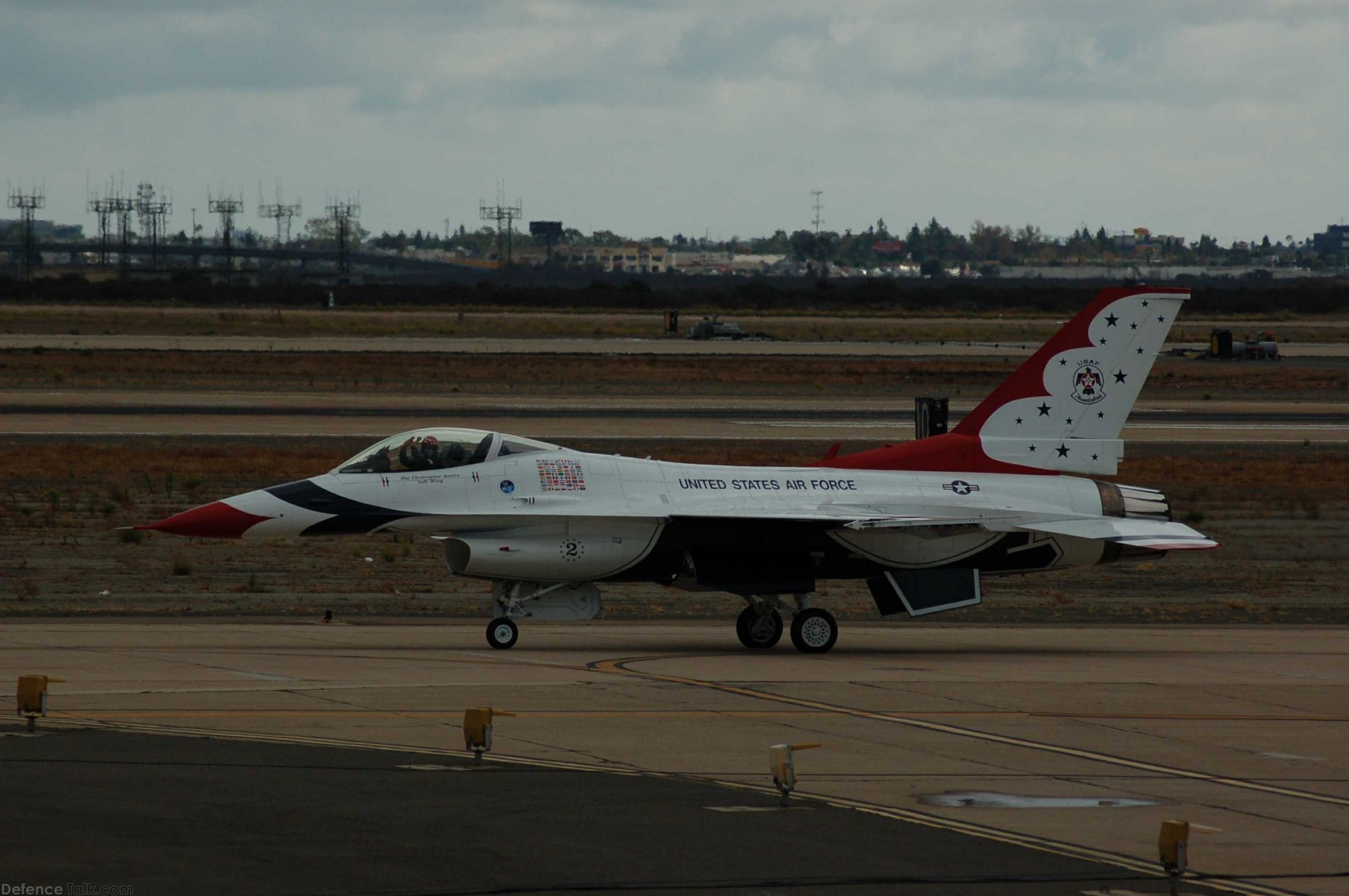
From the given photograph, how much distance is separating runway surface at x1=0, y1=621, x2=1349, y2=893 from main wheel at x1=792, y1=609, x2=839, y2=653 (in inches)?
9.7

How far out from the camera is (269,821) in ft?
38.5

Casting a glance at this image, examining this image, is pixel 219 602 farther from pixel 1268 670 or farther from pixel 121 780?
pixel 1268 670

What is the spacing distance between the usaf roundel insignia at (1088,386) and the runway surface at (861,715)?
142 inches

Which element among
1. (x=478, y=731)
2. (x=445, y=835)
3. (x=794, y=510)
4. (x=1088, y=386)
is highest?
(x=1088, y=386)

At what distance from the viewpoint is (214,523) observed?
2095cm

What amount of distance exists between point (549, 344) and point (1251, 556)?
214ft

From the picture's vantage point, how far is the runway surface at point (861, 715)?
40.6 ft

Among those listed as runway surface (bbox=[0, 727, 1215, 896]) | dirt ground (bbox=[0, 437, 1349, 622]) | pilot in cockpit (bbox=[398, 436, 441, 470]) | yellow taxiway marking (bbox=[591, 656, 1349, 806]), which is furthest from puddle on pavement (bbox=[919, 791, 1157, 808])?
dirt ground (bbox=[0, 437, 1349, 622])

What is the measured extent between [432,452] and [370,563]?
940 cm

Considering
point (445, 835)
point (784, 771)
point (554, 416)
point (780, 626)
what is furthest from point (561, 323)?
point (445, 835)

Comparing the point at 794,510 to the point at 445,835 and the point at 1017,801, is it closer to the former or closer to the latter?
the point at 1017,801

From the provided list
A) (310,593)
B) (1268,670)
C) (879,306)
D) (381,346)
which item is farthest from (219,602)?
(879,306)

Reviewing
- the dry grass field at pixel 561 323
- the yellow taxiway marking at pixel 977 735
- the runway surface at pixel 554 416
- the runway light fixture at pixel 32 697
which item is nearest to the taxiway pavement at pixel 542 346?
the dry grass field at pixel 561 323

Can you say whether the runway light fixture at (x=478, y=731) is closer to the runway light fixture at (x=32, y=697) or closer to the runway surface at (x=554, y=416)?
the runway light fixture at (x=32, y=697)
